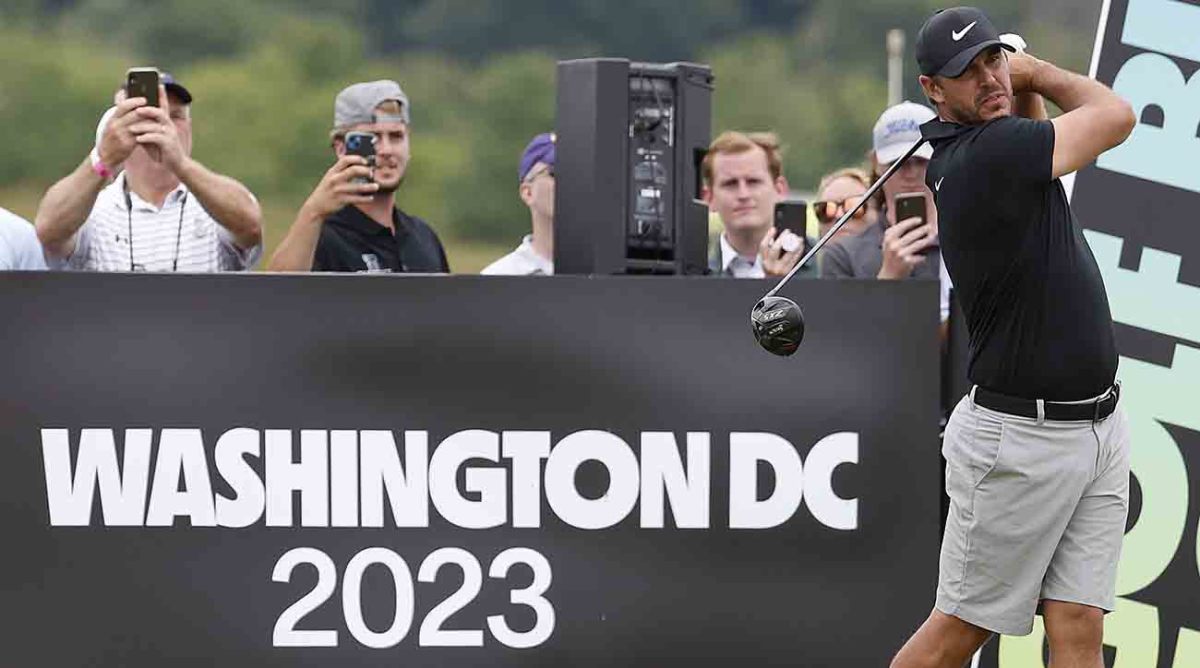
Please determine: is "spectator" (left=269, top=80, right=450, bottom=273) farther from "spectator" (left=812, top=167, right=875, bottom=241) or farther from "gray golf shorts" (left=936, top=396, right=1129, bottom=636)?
"gray golf shorts" (left=936, top=396, right=1129, bottom=636)

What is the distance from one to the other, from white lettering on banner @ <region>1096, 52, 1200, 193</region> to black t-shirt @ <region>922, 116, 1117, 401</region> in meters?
1.26

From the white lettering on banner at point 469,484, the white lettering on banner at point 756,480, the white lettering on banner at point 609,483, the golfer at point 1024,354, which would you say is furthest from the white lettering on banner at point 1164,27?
the white lettering on banner at point 469,484

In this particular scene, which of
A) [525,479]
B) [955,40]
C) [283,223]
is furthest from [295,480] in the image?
[283,223]

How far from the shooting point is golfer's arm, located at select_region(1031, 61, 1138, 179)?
5.47m

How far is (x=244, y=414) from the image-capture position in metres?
6.44

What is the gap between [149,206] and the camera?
23.5 ft

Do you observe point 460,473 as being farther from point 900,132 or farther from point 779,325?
point 900,132

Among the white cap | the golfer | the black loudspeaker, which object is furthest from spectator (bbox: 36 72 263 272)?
the golfer

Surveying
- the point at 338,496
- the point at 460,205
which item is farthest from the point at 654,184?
the point at 460,205

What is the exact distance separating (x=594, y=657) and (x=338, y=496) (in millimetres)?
865

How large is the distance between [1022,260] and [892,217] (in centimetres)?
171

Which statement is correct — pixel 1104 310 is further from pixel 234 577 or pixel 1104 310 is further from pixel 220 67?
pixel 220 67

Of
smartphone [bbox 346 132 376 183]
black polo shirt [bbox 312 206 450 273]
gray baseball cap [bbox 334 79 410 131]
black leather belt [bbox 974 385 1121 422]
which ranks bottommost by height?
black leather belt [bbox 974 385 1121 422]

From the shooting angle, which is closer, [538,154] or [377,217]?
[377,217]
